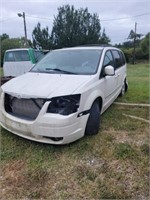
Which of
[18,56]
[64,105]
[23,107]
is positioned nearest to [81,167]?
[64,105]

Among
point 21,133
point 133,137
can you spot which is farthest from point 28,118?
point 133,137

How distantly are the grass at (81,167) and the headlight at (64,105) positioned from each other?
0.59 m

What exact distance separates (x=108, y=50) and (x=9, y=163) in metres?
3.00

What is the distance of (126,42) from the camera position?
1535 inches

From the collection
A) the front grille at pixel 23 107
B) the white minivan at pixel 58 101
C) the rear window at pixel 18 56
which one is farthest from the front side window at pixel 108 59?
the rear window at pixel 18 56

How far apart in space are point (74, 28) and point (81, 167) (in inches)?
1146

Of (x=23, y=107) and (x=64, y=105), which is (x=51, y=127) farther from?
(x=23, y=107)

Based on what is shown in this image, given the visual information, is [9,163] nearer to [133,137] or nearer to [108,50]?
[133,137]

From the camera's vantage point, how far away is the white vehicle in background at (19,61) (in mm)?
9656

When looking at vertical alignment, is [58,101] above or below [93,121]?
above

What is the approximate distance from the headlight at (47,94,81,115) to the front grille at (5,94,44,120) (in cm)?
15

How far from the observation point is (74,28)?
29891 mm

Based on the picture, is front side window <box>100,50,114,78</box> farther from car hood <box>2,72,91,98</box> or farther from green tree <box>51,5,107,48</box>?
green tree <box>51,5,107,48</box>

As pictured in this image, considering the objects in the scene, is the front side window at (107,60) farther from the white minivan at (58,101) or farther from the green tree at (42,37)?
the green tree at (42,37)
